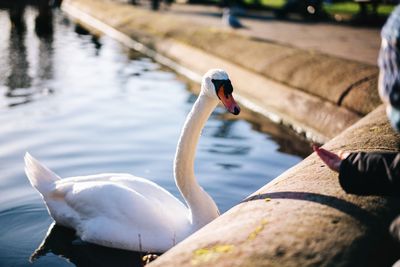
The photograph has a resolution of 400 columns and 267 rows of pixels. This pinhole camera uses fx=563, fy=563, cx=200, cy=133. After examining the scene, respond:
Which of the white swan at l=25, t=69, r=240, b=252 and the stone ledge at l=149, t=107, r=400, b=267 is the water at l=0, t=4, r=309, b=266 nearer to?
the white swan at l=25, t=69, r=240, b=252

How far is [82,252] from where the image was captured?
15.3 feet

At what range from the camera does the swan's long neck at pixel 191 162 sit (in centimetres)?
438

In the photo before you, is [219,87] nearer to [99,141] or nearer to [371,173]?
[371,173]

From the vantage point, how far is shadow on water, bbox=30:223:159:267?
174 inches

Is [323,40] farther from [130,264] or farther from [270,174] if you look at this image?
[130,264]

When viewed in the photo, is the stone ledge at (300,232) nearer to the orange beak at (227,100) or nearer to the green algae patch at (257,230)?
the green algae patch at (257,230)

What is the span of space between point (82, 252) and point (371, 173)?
2.61m

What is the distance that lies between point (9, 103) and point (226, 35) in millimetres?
6239

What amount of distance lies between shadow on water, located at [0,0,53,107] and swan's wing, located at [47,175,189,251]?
4.64 metres

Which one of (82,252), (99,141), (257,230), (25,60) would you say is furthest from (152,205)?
(25,60)

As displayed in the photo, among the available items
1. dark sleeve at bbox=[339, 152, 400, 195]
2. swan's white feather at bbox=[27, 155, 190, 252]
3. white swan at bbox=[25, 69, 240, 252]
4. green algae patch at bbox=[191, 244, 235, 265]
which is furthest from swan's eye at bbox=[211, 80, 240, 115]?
green algae patch at bbox=[191, 244, 235, 265]

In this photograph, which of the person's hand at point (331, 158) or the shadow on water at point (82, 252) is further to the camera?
the shadow on water at point (82, 252)

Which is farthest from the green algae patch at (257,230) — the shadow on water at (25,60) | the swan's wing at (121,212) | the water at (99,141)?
the shadow on water at (25,60)

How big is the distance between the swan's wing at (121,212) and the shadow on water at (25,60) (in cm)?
464
